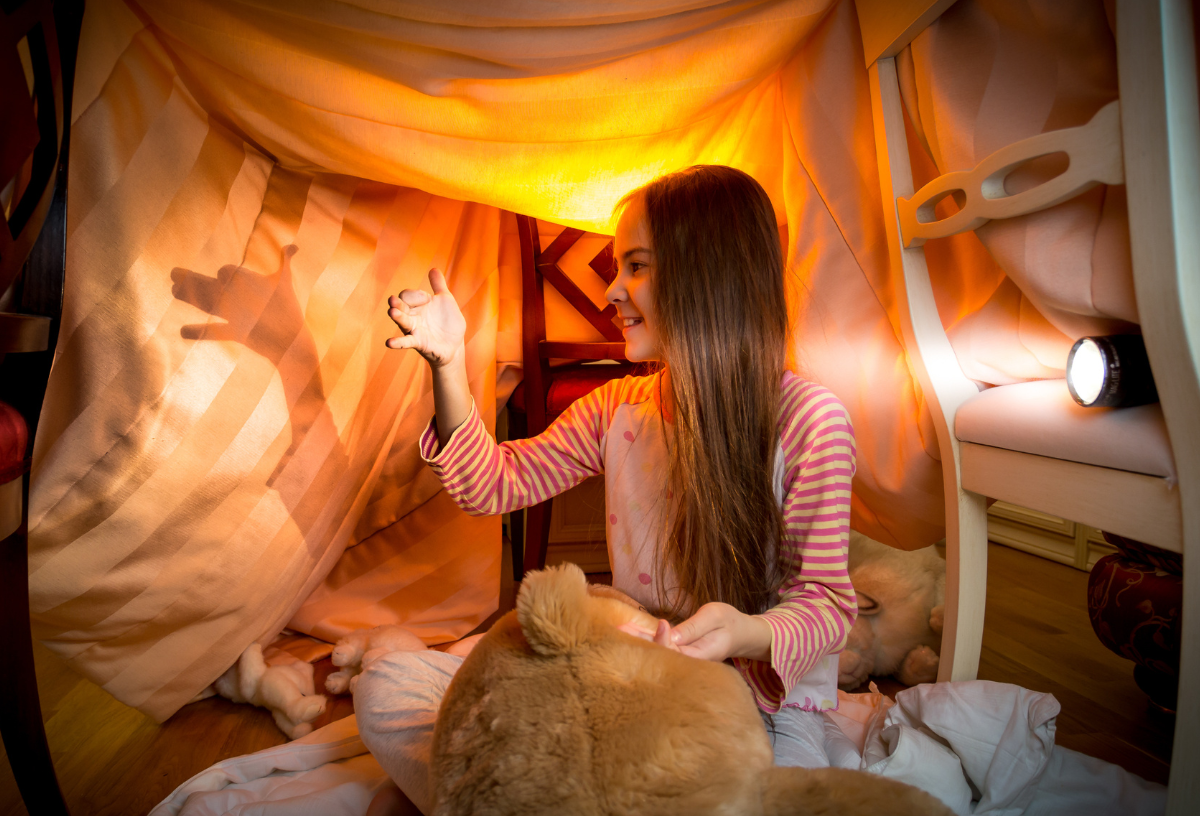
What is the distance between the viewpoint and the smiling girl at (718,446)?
0.76 meters

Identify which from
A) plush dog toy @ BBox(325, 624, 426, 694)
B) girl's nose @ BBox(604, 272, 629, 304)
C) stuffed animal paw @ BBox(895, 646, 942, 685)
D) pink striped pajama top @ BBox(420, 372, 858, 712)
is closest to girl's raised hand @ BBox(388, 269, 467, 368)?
pink striped pajama top @ BBox(420, 372, 858, 712)

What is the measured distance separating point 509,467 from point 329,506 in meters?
0.36

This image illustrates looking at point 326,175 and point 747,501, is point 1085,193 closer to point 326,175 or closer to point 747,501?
point 747,501

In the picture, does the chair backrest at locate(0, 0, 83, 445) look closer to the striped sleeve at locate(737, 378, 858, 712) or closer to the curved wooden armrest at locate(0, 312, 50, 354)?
the curved wooden armrest at locate(0, 312, 50, 354)

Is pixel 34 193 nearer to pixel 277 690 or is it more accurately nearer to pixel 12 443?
pixel 12 443

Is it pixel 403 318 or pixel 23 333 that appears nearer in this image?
pixel 23 333

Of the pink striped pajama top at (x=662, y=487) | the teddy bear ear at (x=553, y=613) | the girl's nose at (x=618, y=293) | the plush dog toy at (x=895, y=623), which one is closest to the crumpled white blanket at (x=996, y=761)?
the pink striped pajama top at (x=662, y=487)

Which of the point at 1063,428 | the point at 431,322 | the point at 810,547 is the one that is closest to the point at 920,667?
the point at 810,547

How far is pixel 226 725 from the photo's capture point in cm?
102

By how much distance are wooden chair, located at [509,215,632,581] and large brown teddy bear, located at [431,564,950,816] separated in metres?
0.96

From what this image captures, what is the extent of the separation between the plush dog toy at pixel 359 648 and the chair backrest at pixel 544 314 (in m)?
0.49

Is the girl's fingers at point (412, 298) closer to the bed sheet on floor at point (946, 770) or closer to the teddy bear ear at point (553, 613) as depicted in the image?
the teddy bear ear at point (553, 613)

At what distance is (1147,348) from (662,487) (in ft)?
1.85

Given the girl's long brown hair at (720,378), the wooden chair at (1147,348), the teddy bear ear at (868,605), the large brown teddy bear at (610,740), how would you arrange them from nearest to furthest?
the large brown teddy bear at (610,740)
the wooden chair at (1147,348)
the girl's long brown hair at (720,378)
the teddy bear ear at (868,605)
